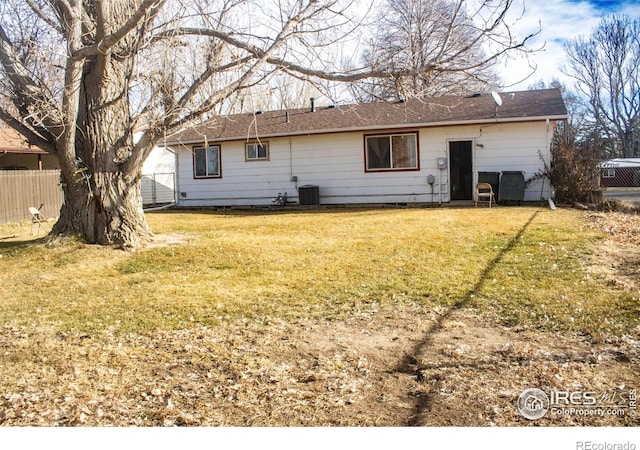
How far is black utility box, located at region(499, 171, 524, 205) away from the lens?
15.9m

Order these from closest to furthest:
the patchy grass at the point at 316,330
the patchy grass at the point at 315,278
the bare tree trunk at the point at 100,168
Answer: the patchy grass at the point at 316,330 → the patchy grass at the point at 315,278 → the bare tree trunk at the point at 100,168

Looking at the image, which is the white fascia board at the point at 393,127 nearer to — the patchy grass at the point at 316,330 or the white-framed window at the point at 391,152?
the white-framed window at the point at 391,152

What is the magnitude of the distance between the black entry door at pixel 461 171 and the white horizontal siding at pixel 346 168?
115 centimetres

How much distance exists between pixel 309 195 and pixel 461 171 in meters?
5.13

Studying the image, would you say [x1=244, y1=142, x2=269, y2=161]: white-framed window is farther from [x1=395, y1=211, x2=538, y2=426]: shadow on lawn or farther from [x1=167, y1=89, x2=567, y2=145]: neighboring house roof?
[x1=395, y1=211, x2=538, y2=426]: shadow on lawn

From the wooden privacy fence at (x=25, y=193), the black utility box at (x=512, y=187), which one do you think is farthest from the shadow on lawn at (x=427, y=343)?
the wooden privacy fence at (x=25, y=193)

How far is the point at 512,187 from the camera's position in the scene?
16016 mm

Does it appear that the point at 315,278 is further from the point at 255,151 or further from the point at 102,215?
the point at 255,151

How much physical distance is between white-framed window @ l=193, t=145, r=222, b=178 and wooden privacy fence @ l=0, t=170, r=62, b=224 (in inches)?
185

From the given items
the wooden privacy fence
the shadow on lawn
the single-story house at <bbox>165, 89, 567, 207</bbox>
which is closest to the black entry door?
the single-story house at <bbox>165, 89, 567, 207</bbox>

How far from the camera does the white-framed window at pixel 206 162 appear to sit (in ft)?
65.9
